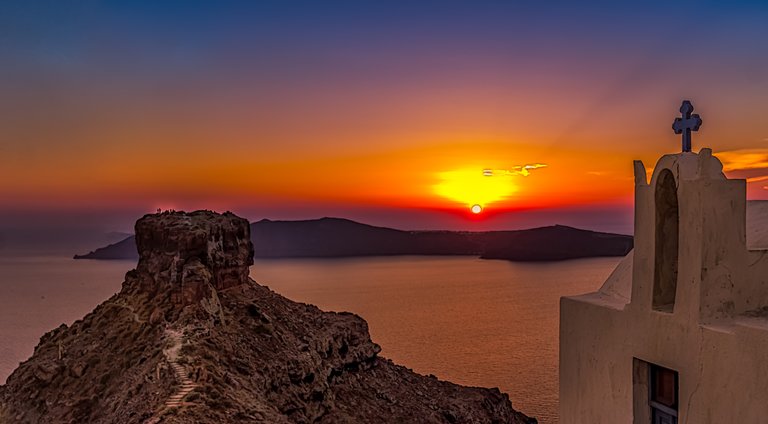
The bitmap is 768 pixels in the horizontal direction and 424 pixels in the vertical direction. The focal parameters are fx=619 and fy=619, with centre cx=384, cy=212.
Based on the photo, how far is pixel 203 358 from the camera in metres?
20.5

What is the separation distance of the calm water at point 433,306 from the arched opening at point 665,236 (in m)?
35.5

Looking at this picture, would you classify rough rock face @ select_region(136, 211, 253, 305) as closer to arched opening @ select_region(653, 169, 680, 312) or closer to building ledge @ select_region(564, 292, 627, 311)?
building ledge @ select_region(564, 292, 627, 311)

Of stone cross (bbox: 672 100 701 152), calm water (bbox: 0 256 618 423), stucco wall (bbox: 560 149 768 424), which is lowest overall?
calm water (bbox: 0 256 618 423)

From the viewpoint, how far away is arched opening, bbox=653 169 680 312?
8.65m

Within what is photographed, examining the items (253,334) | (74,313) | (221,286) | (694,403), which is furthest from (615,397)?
(74,313)

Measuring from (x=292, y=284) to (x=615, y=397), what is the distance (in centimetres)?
12726

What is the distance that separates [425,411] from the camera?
29.5 metres

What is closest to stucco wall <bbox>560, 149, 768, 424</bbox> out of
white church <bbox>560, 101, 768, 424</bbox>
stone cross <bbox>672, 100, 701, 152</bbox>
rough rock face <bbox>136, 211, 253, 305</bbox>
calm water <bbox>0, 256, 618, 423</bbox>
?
white church <bbox>560, 101, 768, 424</bbox>

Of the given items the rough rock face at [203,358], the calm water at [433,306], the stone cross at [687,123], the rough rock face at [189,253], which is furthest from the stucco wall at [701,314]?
the calm water at [433,306]

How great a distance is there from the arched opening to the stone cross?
1111 millimetres

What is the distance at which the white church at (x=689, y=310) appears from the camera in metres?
7.49

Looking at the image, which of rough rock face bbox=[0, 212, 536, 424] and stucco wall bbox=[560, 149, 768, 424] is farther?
rough rock face bbox=[0, 212, 536, 424]

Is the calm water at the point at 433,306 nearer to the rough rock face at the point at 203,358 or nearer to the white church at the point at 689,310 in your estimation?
the rough rock face at the point at 203,358

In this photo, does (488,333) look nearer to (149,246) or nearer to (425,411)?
(425,411)
